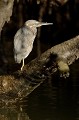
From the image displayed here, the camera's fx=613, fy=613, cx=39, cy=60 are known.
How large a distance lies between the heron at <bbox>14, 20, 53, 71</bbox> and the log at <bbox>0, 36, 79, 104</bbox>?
23cm

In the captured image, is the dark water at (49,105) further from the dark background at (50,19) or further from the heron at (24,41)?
the dark background at (50,19)

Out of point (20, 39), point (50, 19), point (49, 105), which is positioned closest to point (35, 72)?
point (20, 39)

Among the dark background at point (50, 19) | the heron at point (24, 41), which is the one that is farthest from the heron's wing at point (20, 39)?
the dark background at point (50, 19)

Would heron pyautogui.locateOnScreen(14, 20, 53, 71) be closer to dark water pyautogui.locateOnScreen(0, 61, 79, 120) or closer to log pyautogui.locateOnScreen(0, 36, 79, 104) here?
log pyautogui.locateOnScreen(0, 36, 79, 104)

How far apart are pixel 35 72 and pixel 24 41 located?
77 centimetres

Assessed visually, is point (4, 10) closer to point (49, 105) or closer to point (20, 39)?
point (20, 39)

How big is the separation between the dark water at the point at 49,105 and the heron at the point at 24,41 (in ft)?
2.62

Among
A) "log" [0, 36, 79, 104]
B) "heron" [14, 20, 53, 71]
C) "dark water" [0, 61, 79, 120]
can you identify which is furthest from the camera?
"heron" [14, 20, 53, 71]

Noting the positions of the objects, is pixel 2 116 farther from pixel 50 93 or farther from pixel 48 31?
pixel 48 31

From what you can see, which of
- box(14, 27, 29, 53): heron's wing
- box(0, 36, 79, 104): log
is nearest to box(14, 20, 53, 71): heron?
box(14, 27, 29, 53): heron's wing

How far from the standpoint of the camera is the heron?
9.73 m

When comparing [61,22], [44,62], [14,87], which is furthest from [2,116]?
[61,22]

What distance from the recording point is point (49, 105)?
10203mm

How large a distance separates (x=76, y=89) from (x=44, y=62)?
266 centimetres
